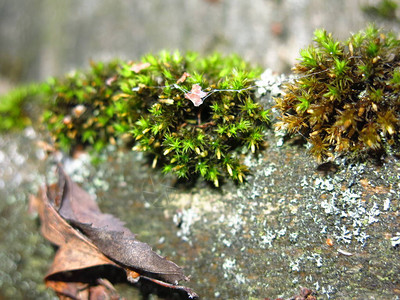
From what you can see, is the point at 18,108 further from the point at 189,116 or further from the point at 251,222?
the point at 251,222

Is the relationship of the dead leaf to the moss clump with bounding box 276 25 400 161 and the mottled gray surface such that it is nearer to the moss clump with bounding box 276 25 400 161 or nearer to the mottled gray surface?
the mottled gray surface

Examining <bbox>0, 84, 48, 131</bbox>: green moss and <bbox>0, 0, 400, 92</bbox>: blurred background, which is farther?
<bbox>0, 0, 400, 92</bbox>: blurred background

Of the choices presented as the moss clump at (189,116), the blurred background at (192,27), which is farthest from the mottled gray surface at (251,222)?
the blurred background at (192,27)

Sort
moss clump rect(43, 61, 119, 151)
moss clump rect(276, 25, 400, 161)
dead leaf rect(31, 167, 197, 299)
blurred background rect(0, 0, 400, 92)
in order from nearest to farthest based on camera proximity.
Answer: moss clump rect(276, 25, 400, 161)
dead leaf rect(31, 167, 197, 299)
moss clump rect(43, 61, 119, 151)
blurred background rect(0, 0, 400, 92)

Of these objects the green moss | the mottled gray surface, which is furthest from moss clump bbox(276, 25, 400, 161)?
the green moss

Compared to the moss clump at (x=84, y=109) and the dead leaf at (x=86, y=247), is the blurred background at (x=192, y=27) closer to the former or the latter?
the moss clump at (x=84, y=109)

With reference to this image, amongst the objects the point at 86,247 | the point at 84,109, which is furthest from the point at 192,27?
the point at 86,247

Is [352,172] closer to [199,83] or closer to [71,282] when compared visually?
[199,83]
